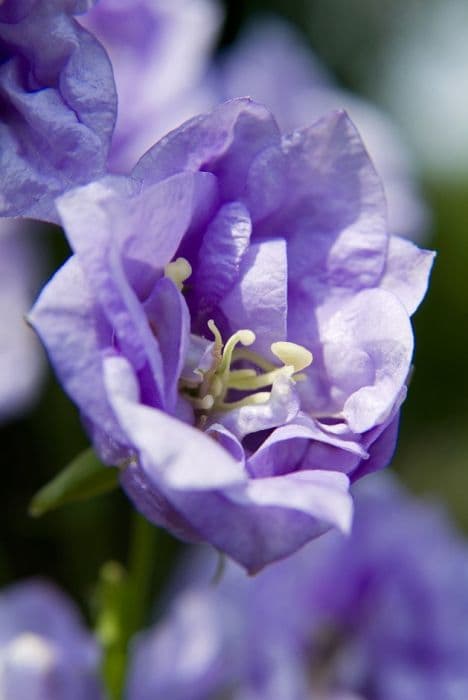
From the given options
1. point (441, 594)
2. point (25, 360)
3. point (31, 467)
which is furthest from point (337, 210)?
point (31, 467)

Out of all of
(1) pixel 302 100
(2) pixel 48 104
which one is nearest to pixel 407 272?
(2) pixel 48 104

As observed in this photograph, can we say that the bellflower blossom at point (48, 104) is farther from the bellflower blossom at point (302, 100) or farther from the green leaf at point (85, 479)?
the bellflower blossom at point (302, 100)

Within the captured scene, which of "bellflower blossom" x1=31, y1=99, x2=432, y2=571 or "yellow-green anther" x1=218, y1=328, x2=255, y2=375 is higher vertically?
"bellflower blossom" x1=31, y1=99, x2=432, y2=571

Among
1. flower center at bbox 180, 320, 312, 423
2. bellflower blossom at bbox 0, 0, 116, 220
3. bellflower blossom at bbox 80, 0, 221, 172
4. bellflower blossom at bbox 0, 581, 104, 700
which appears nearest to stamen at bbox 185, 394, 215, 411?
flower center at bbox 180, 320, 312, 423

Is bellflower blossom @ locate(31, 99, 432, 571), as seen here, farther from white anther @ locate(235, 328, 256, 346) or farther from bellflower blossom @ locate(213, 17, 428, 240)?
bellflower blossom @ locate(213, 17, 428, 240)

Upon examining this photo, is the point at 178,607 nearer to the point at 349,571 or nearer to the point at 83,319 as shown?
the point at 349,571

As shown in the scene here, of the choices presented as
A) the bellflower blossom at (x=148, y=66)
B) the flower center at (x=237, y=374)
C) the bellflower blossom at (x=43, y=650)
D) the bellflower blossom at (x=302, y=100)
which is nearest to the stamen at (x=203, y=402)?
the flower center at (x=237, y=374)

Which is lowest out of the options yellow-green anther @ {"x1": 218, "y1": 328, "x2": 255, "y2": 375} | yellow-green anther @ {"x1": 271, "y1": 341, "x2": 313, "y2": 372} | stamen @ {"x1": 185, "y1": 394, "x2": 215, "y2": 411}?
stamen @ {"x1": 185, "y1": 394, "x2": 215, "y2": 411}
